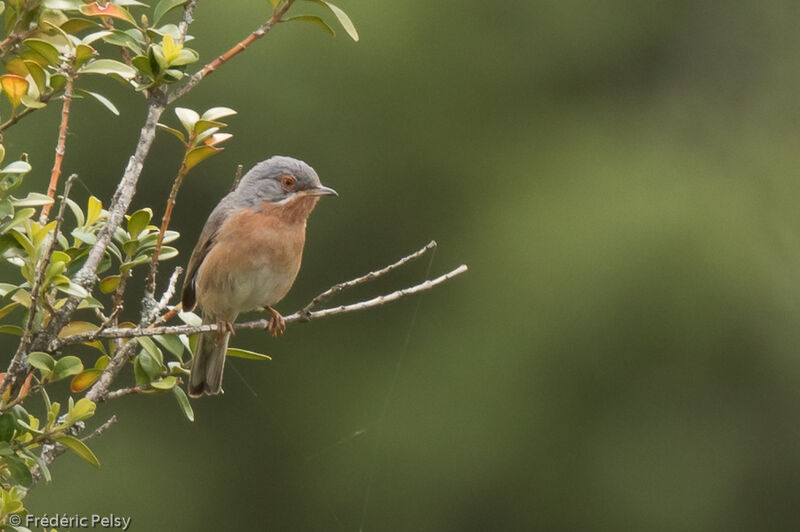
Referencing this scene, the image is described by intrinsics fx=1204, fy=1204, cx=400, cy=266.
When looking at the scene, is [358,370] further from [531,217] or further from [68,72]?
[68,72]

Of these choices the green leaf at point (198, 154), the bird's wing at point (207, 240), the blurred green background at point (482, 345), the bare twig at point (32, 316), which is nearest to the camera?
the bare twig at point (32, 316)

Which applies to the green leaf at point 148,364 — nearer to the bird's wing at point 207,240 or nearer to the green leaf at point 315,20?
the green leaf at point 315,20

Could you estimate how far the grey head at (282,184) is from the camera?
16.6ft

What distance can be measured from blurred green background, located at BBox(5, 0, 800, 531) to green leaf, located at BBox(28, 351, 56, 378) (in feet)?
24.8

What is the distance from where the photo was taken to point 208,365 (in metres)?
A: 4.98

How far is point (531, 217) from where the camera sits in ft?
38.2

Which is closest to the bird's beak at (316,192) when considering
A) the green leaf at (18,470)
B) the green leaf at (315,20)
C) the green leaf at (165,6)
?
the green leaf at (315,20)

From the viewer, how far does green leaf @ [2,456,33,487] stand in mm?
2701

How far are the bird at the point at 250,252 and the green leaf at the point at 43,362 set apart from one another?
2009 millimetres

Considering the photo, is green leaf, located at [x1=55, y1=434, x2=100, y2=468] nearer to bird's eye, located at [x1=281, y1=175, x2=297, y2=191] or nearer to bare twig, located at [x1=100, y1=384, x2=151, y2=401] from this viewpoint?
bare twig, located at [x1=100, y1=384, x2=151, y2=401]

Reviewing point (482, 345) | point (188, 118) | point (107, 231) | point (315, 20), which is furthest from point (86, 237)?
point (482, 345)

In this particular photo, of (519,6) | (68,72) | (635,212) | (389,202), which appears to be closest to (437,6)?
(519,6)

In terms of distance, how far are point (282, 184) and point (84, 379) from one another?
2104 millimetres

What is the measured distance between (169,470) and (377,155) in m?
3.55
